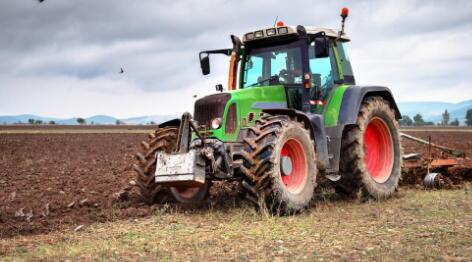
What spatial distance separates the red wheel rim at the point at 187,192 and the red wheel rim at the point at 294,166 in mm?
1573

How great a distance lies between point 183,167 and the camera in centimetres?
818

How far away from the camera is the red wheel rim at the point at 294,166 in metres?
8.66

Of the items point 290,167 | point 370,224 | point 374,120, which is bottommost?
point 370,224

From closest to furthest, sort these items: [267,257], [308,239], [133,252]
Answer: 1. [267,257]
2. [133,252]
3. [308,239]

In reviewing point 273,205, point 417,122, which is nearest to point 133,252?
point 273,205

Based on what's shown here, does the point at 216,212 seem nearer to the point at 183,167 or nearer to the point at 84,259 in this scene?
the point at 183,167

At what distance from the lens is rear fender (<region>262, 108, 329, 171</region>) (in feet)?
29.5

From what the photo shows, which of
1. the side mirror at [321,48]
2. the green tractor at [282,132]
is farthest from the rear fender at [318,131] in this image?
the side mirror at [321,48]

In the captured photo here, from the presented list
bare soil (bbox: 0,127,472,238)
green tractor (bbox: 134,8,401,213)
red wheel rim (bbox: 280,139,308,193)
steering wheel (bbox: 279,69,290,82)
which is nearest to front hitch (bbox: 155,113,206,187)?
green tractor (bbox: 134,8,401,213)

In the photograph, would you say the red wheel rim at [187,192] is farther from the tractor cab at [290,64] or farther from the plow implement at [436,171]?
the plow implement at [436,171]

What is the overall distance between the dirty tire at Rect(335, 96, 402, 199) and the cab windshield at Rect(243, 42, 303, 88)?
1361 mm

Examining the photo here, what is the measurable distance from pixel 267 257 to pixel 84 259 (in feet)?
5.95

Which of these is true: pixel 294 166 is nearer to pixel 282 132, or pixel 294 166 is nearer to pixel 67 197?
pixel 282 132

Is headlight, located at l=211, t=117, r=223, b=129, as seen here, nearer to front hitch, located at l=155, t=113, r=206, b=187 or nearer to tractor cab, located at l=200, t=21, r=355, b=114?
front hitch, located at l=155, t=113, r=206, b=187
